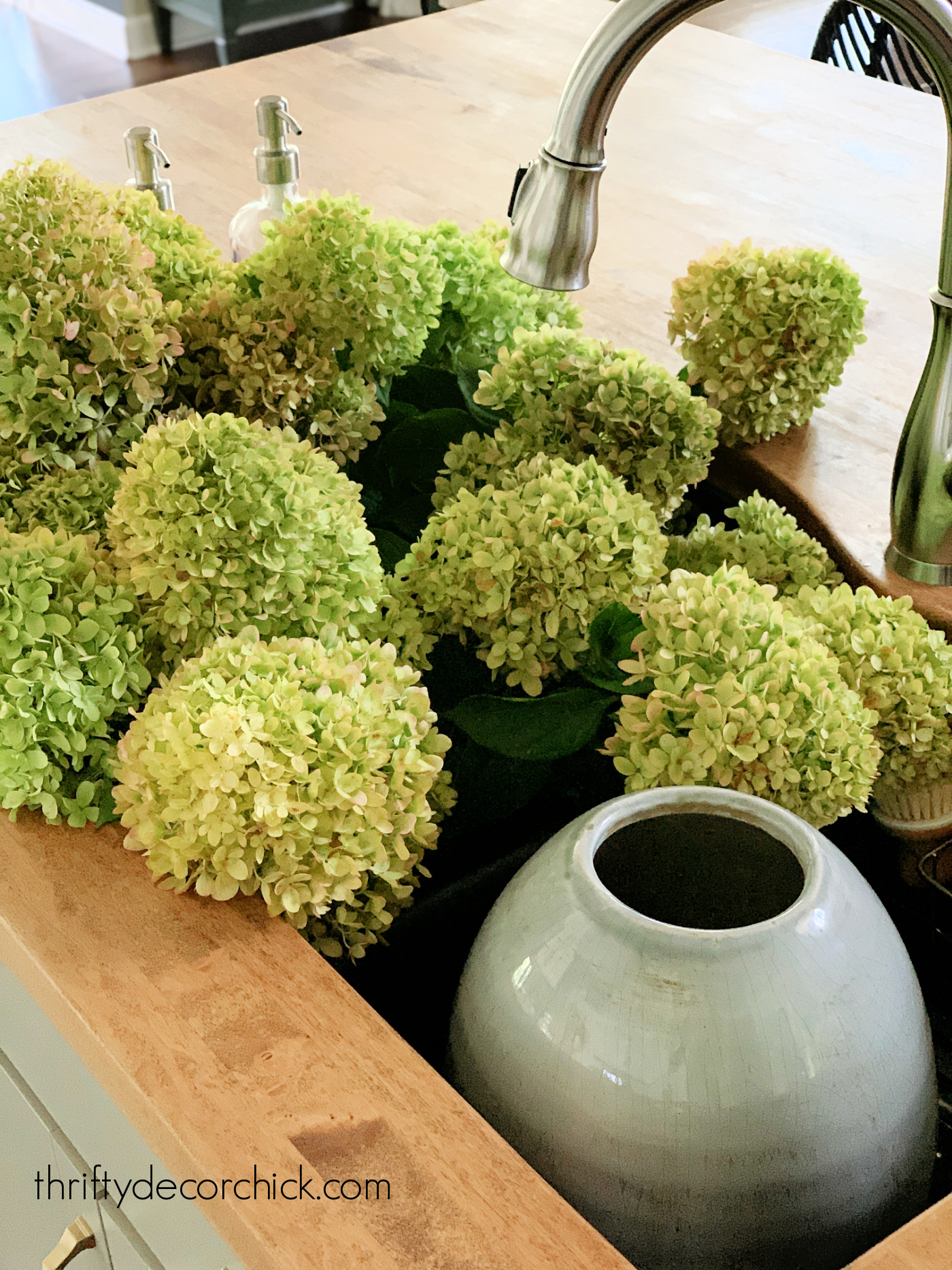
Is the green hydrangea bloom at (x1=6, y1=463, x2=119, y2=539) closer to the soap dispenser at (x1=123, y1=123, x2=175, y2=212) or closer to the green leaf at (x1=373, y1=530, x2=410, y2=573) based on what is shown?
the green leaf at (x1=373, y1=530, x2=410, y2=573)

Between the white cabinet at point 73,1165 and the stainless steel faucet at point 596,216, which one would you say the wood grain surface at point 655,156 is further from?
the white cabinet at point 73,1165

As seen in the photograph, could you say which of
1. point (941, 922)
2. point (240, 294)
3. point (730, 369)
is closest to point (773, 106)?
point (730, 369)

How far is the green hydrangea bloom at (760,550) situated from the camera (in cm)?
74

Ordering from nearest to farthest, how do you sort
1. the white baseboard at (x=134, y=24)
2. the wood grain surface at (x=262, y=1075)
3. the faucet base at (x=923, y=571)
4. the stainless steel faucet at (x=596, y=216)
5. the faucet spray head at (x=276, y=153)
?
the wood grain surface at (x=262, y=1075) < the stainless steel faucet at (x=596, y=216) < the faucet base at (x=923, y=571) < the faucet spray head at (x=276, y=153) < the white baseboard at (x=134, y=24)

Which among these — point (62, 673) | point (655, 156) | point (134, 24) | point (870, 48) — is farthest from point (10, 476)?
point (134, 24)

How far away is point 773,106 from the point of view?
1.80 metres

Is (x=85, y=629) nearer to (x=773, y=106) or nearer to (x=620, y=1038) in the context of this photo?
(x=620, y=1038)

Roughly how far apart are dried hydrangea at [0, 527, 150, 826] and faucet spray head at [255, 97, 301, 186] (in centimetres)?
49

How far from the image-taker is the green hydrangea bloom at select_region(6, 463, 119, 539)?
66 centimetres

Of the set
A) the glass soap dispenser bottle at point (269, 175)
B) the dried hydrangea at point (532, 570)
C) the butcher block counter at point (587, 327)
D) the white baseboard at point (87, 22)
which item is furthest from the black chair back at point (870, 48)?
the white baseboard at point (87, 22)

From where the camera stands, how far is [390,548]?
0.77m

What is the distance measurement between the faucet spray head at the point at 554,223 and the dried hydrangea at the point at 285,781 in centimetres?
20

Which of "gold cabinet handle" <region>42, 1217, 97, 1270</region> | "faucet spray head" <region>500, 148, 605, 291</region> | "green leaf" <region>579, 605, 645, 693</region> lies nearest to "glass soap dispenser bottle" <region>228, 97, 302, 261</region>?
"faucet spray head" <region>500, 148, 605, 291</region>

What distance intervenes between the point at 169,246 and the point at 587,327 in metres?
0.43
